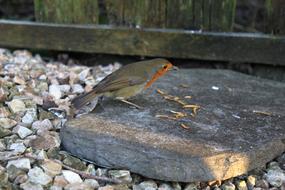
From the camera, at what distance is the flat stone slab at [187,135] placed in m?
3.11

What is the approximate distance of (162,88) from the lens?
4395 millimetres

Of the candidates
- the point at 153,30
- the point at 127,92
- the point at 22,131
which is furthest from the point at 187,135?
the point at 153,30

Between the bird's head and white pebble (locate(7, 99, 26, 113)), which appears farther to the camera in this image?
the bird's head

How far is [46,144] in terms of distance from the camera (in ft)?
11.3

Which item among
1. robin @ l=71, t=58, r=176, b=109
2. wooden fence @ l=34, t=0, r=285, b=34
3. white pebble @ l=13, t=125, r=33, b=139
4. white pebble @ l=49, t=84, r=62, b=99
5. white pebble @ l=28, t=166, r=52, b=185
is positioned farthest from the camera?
wooden fence @ l=34, t=0, r=285, b=34

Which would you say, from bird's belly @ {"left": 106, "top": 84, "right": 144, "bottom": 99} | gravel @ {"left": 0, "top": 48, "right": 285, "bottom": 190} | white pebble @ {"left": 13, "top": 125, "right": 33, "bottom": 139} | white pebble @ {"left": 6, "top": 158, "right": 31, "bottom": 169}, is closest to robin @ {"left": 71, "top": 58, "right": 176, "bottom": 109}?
bird's belly @ {"left": 106, "top": 84, "right": 144, "bottom": 99}

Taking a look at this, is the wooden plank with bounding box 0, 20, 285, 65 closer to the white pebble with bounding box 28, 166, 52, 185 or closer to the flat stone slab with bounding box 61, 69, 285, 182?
the flat stone slab with bounding box 61, 69, 285, 182

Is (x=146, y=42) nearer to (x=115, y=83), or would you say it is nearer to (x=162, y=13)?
(x=162, y=13)

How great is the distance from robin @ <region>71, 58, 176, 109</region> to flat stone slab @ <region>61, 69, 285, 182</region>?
0.08 meters

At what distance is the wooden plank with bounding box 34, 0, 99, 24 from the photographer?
16.8ft

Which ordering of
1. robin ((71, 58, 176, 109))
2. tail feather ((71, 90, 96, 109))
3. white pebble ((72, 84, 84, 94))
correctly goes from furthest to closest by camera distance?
white pebble ((72, 84, 84, 94)) → robin ((71, 58, 176, 109)) → tail feather ((71, 90, 96, 109))

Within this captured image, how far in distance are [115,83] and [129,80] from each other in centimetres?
11

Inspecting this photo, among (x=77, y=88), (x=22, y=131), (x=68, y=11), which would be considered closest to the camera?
(x=22, y=131)

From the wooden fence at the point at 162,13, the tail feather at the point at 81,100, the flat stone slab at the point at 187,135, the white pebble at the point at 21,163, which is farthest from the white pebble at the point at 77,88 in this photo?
the white pebble at the point at 21,163
